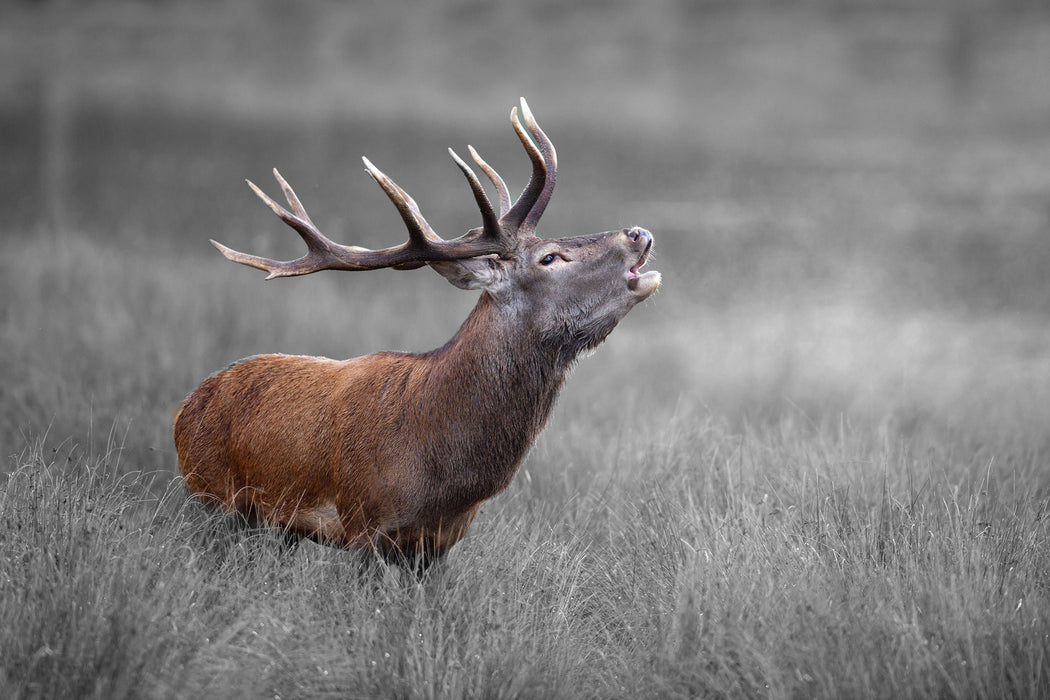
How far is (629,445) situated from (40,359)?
163 inches

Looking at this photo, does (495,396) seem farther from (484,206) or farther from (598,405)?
(598,405)

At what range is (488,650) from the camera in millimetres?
2900

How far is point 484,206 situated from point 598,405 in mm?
3540

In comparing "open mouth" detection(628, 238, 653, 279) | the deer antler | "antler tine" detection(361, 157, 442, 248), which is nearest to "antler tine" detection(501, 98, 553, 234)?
the deer antler

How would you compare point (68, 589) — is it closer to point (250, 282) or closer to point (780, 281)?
point (250, 282)

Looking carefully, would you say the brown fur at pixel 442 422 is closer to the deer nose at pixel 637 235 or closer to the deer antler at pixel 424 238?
the deer nose at pixel 637 235

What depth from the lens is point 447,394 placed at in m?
3.30

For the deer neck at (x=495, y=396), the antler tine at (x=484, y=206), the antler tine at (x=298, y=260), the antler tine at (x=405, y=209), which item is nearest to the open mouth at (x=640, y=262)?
the deer neck at (x=495, y=396)

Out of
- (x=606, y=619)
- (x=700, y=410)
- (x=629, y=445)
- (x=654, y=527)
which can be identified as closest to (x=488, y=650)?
(x=606, y=619)

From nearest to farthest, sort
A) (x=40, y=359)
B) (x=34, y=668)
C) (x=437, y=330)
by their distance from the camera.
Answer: (x=34, y=668) → (x=40, y=359) → (x=437, y=330)

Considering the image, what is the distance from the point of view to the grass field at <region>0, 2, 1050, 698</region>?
9.12ft

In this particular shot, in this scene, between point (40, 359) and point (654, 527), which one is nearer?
point (654, 527)

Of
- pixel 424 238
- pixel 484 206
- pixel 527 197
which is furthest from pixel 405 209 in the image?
pixel 527 197

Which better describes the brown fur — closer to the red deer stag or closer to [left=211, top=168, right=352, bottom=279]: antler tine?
the red deer stag
